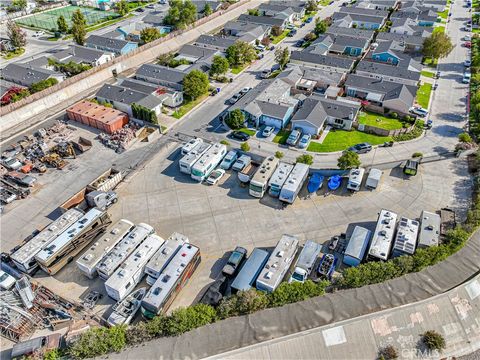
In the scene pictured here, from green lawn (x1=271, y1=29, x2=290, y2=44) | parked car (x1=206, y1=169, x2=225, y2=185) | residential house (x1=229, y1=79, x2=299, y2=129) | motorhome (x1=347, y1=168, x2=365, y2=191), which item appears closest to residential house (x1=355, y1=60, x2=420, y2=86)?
residential house (x1=229, y1=79, x2=299, y2=129)

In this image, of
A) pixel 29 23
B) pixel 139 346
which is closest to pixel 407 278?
pixel 139 346

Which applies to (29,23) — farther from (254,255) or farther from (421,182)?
(421,182)

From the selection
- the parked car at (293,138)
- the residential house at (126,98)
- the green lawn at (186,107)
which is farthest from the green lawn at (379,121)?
the residential house at (126,98)

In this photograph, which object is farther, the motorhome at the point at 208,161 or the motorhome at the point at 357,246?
the motorhome at the point at 208,161

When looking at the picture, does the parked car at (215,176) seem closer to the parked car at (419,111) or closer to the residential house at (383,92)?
the residential house at (383,92)

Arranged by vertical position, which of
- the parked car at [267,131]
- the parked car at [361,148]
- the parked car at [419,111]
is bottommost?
the parked car at [361,148]

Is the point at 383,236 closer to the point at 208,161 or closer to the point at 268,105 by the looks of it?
the point at 208,161

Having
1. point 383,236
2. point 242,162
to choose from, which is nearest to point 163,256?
point 242,162
